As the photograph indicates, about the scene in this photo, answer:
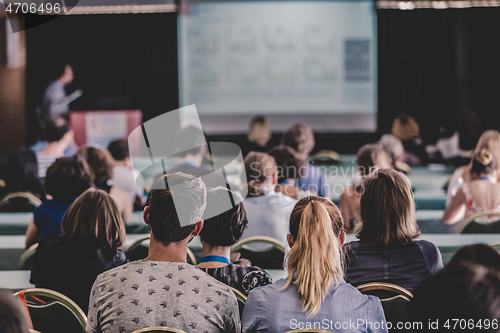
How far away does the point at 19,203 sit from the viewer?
396 cm

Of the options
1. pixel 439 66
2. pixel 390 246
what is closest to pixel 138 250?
pixel 390 246

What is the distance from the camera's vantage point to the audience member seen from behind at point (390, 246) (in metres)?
2.05

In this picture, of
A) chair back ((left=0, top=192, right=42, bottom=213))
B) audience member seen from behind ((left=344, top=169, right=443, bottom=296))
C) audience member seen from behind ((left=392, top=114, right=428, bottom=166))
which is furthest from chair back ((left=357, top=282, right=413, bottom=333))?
audience member seen from behind ((left=392, top=114, right=428, bottom=166))

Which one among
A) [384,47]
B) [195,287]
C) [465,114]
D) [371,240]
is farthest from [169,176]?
[384,47]

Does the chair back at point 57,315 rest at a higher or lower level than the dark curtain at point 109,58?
lower

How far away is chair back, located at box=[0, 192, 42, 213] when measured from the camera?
12.2 ft

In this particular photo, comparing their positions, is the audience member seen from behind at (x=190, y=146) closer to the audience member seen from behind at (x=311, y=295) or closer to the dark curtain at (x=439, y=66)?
the audience member seen from behind at (x=311, y=295)

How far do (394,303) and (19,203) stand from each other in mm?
3260

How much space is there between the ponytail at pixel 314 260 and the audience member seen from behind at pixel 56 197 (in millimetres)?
1733

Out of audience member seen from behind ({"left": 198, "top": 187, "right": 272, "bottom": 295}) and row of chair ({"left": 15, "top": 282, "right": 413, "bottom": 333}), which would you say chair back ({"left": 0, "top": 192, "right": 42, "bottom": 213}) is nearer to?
row of chair ({"left": 15, "top": 282, "right": 413, "bottom": 333})

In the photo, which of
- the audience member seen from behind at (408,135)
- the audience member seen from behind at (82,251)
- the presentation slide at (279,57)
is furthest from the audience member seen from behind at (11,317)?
the presentation slide at (279,57)

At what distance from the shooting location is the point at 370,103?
28.6 feet

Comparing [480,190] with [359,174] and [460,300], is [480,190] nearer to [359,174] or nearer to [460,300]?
[359,174]

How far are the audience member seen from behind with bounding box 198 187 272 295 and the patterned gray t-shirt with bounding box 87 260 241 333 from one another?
0.34 metres
